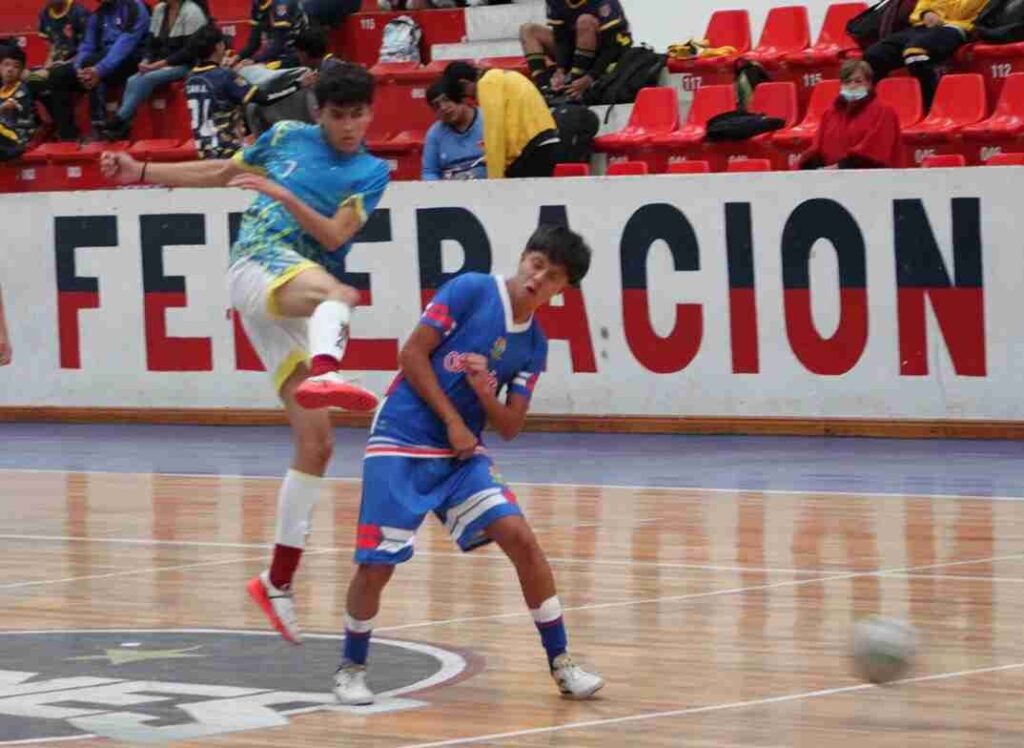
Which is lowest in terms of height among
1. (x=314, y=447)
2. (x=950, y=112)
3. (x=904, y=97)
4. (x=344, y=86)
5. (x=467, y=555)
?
(x=467, y=555)

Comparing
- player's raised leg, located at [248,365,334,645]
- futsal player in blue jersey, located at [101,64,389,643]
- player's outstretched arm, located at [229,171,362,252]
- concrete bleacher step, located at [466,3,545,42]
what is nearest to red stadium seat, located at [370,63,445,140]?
concrete bleacher step, located at [466,3,545,42]

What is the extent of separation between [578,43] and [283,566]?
36.5 feet

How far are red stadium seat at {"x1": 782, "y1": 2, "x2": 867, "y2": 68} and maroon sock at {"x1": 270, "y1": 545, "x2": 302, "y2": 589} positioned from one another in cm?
1100

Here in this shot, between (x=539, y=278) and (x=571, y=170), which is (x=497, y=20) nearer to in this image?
(x=571, y=170)

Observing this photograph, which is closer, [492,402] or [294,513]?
[492,402]

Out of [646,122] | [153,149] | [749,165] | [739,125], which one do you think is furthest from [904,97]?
[153,149]

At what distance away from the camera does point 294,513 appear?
342 inches

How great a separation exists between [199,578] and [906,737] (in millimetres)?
4680

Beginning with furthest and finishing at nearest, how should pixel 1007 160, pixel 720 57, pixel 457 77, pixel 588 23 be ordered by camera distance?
pixel 720 57 < pixel 588 23 < pixel 457 77 < pixel 1007 160

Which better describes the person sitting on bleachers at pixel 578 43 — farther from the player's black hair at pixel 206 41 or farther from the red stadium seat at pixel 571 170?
the player's black hair at pixel 206 41

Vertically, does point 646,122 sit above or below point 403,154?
above

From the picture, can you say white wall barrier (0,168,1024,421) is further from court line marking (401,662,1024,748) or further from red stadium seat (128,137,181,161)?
court line marking (401,662,1024,748)

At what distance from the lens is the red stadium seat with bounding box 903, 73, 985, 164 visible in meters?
17.2

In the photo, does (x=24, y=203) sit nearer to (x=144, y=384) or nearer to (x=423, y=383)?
(x=144, y=384)
